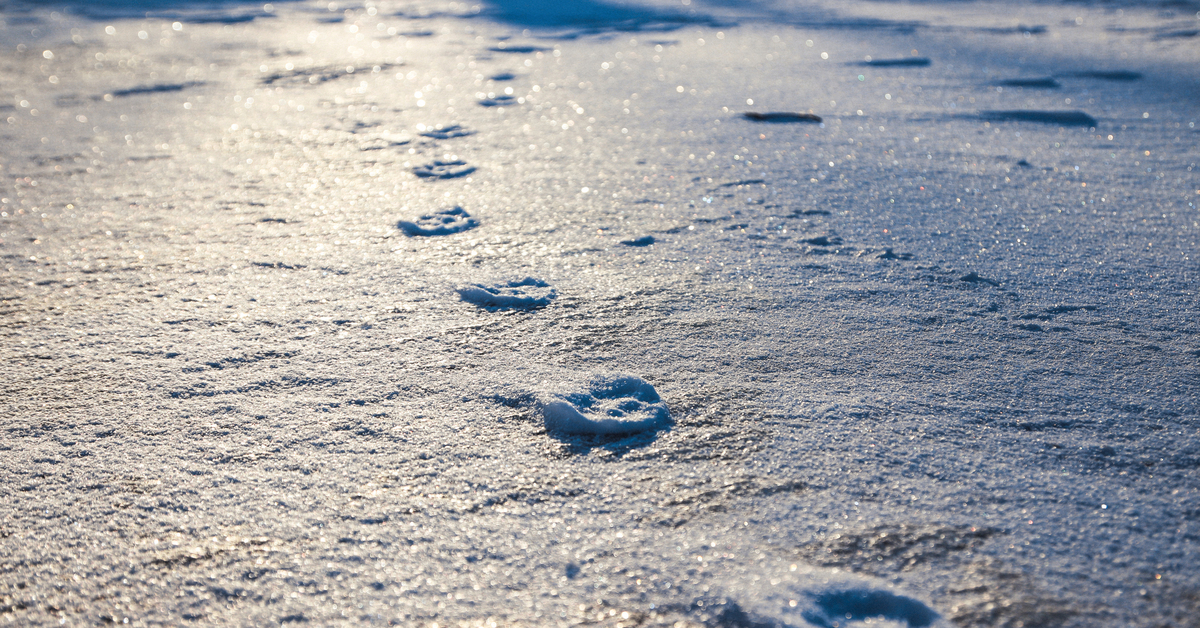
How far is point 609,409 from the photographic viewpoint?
1053mm

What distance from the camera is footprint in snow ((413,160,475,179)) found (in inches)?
83.6

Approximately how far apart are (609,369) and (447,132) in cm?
168

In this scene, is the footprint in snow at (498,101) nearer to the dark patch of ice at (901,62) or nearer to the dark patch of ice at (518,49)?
the dark patch of ice at (518,49)

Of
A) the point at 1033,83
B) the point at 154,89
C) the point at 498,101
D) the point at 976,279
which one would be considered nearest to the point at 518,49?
the point at 498,101

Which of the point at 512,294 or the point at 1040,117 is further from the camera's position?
the point at 1040,117

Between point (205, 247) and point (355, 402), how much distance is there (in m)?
0.79

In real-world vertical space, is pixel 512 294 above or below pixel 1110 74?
below

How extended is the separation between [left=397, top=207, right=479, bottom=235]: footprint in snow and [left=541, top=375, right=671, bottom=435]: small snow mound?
29.3 inches

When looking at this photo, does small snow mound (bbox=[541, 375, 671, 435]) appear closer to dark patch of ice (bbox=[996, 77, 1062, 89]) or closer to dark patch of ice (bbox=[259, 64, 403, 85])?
dark patch of ice (bbox=[996, 77, 1062, 89])

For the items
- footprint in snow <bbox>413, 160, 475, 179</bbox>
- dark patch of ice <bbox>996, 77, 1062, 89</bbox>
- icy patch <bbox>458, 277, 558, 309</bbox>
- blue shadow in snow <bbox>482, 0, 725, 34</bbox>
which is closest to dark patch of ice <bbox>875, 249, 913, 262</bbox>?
icy patch <bbox>458, 277, 558, 309</bbox>

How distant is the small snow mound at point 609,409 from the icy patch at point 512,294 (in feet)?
0.99

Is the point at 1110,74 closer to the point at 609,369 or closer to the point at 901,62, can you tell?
the point at 901,62

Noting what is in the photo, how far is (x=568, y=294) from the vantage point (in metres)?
1.40

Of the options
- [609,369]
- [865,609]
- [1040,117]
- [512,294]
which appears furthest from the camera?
[1040,117]
